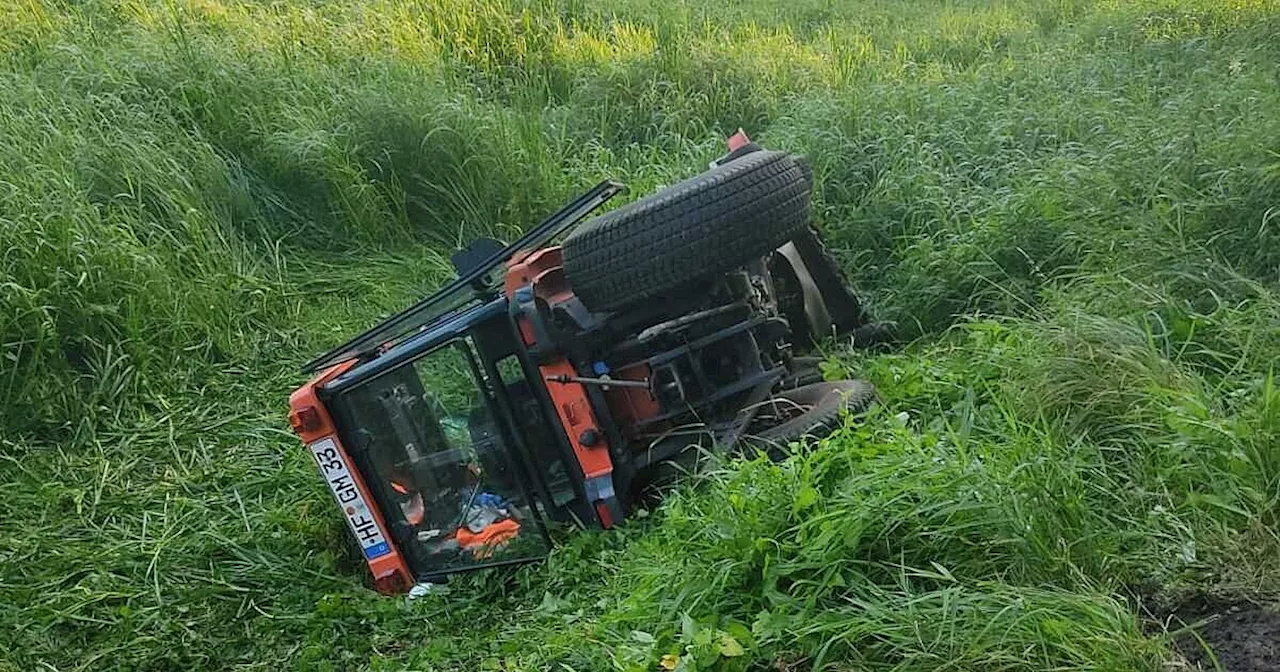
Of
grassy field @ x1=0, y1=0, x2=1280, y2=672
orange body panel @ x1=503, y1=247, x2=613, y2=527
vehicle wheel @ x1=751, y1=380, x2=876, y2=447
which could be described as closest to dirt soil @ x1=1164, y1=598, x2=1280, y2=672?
grassy field @ x1=0, y1=0, x2=1280, y2=672

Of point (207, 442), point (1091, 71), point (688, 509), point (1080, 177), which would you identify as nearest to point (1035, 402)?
point (688, 509)

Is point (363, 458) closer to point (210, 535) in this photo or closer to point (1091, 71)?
point (210, 535)

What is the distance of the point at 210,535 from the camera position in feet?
14.1

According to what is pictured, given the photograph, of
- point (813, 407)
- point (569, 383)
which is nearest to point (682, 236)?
point (569, 383)

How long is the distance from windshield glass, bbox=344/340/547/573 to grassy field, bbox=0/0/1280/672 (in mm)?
181

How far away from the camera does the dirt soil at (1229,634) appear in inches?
79.5

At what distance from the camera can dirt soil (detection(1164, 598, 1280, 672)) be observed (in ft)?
6.63

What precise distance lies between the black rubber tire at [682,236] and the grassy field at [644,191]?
28.0 inches

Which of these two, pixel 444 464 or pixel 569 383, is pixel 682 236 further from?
pixel 444 464

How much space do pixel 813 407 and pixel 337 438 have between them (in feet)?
5.45

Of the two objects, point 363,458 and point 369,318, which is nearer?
point 363,458

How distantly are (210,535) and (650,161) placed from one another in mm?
3607

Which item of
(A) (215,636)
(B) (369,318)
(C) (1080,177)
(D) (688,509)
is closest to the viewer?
(D) (688,509)

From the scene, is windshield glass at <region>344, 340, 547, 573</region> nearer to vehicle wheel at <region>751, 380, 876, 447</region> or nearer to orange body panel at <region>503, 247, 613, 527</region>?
orange body panel at <region>503, 247, 613, 527</region>
